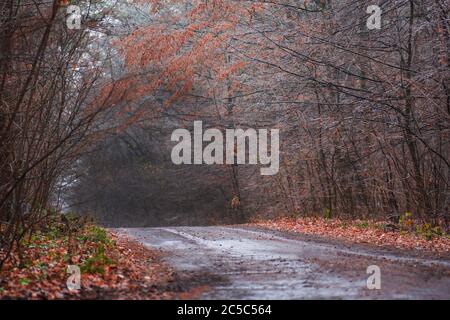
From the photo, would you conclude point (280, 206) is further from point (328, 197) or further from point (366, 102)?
point (366, 102)

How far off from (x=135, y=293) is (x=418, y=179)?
11.0 metres

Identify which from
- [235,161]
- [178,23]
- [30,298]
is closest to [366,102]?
[30,298]

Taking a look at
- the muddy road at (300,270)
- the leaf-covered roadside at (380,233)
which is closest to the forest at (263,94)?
the leaf-covered roadside at (380,233)

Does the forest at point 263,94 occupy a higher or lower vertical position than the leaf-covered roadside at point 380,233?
higher

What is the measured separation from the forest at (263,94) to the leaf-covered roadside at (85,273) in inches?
19.2

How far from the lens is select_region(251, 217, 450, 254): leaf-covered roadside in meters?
13.5

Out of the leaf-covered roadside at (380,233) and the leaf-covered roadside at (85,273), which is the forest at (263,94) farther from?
the leaf-covered roadside at (380,233)
